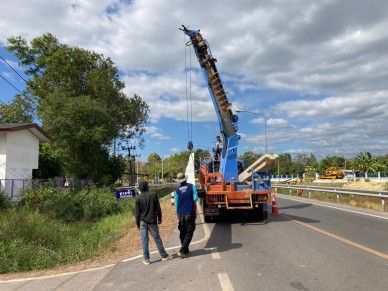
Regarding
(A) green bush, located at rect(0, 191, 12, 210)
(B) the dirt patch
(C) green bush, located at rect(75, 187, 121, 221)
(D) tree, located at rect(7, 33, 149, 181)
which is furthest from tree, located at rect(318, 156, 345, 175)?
(B) the dirt patch

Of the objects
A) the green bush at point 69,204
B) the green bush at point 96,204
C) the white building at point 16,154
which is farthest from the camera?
the green bush at point 96,204

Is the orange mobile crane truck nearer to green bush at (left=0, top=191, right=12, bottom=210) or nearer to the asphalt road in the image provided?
the asphalt road

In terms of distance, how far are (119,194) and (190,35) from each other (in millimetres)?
6947

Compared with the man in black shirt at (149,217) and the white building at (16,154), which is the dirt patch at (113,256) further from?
the white building at (16,154)

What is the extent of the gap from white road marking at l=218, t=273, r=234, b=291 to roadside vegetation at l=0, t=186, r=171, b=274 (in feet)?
14.0

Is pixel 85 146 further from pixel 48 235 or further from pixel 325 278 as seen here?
pixel 325 278

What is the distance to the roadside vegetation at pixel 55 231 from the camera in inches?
403

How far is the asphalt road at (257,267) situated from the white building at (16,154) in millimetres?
16270

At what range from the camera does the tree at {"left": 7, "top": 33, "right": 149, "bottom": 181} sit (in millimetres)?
33062

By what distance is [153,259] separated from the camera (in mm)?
8289

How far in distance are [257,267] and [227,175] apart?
7597 millimetres

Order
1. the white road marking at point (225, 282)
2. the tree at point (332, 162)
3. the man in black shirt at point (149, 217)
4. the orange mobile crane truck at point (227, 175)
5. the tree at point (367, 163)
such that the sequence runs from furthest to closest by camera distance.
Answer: the tree at point (332, 162) → the tree at point (367, 163) → the orange mobile crane truck at point (227, 175) → the man in black shirt at point (149, 217) → the white road marking at point (225, 282)

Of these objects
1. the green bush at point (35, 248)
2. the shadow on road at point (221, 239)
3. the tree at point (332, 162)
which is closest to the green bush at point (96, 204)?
the green bush at point (35, 248)

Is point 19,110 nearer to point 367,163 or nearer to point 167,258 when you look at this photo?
point 167,258
